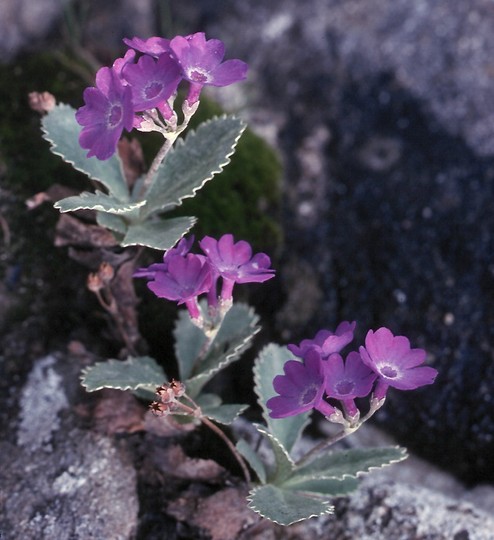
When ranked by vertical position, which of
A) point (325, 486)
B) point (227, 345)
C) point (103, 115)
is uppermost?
point (103, 115)

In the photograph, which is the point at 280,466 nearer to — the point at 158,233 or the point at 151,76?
the point at 158,233

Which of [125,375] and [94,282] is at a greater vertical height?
[94,282]

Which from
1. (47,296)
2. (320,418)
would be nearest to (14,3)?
(47,296)

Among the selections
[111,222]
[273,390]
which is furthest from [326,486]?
[111,222]

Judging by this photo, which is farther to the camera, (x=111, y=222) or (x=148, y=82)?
(x=111, y=222)

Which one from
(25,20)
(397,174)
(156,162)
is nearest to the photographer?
(156,162)

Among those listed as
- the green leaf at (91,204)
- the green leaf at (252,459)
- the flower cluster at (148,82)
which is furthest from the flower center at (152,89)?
the green leaf at (252,459)

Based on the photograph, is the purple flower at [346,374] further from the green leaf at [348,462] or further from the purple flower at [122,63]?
the purple flower at [122,63]

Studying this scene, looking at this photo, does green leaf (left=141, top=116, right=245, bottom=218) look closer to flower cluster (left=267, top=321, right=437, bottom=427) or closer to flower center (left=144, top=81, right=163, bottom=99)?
flower center (left=144, top=81, right=163, bottom=99)
